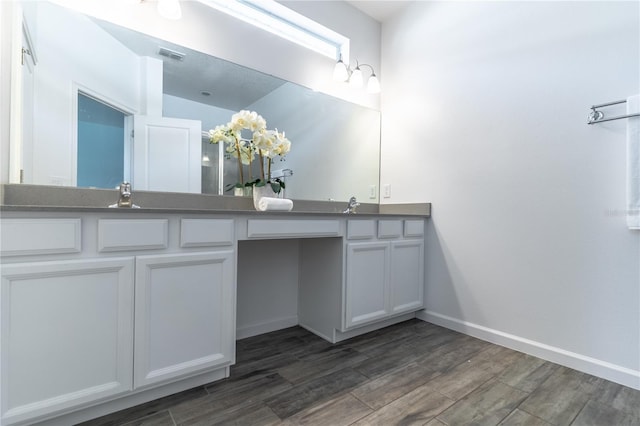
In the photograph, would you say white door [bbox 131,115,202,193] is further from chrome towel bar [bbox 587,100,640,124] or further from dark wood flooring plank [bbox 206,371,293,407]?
chrome towel bar [bbox 587,100,640,124]

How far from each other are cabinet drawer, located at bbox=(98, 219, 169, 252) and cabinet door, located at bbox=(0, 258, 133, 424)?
0.06m

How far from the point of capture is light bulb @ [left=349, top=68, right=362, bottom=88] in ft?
7.82

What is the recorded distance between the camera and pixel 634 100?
1.40 m

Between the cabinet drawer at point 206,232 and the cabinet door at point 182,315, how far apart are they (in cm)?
5

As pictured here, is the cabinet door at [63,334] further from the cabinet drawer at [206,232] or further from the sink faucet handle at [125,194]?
the sink faucet handle at [125,194]

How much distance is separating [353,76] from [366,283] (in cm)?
163

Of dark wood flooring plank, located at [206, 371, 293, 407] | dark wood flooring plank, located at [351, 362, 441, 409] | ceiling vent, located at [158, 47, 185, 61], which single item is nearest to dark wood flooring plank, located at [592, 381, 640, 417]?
dark wood flooring plank, located at [351, 362, 441, 409]

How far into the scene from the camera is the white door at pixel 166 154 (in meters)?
1.55

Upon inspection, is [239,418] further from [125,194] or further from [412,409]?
[125,194]

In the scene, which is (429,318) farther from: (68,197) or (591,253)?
(68,197)

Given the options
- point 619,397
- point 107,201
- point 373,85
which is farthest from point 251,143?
point 619,397

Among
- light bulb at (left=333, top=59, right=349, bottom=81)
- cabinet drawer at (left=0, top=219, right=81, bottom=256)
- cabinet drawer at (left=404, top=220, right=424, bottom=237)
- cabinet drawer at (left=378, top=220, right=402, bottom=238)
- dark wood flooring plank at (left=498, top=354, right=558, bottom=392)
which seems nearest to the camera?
cabinet drawer at (left=0, top=219, right=81, bottom=256)

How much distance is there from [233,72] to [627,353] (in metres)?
2.63

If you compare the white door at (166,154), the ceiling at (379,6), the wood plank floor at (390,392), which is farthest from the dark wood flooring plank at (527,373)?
the ceiling at (379,6)
